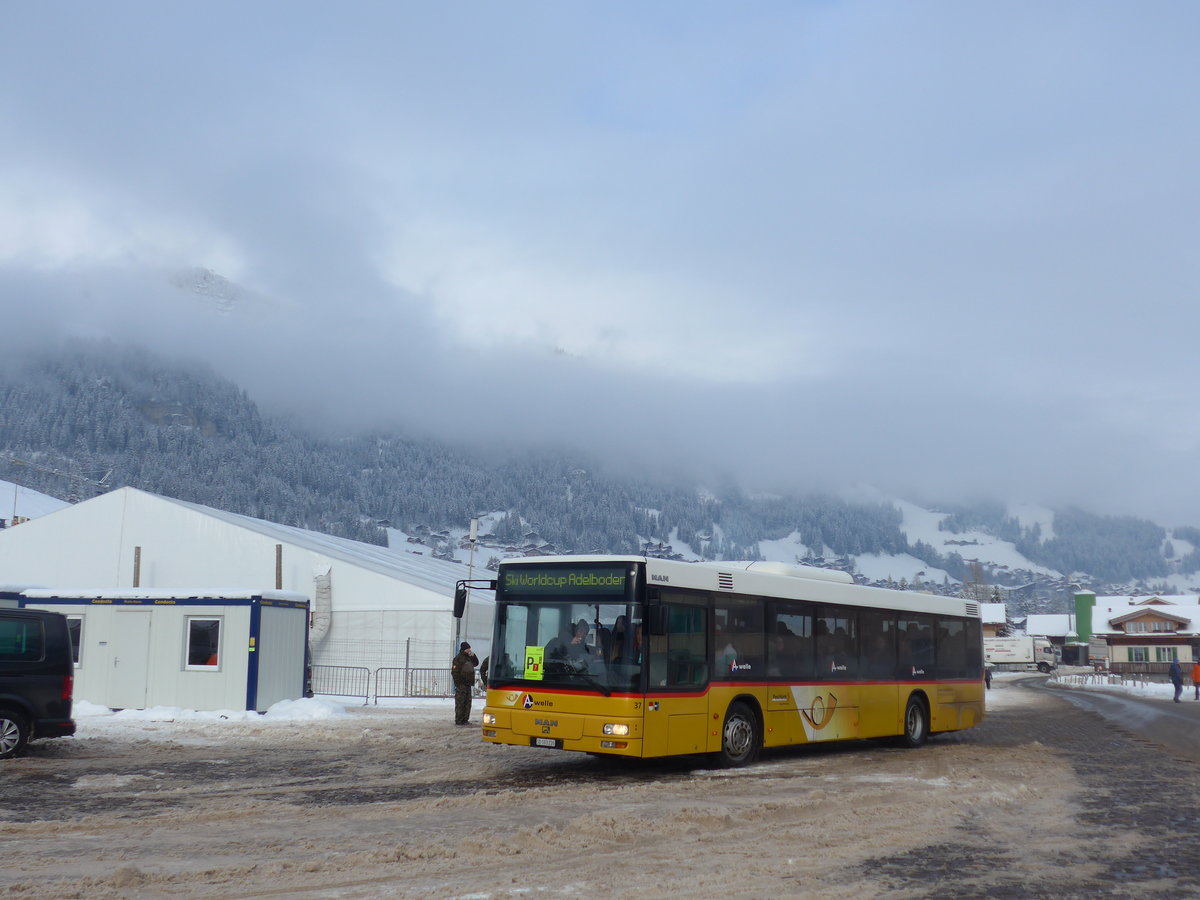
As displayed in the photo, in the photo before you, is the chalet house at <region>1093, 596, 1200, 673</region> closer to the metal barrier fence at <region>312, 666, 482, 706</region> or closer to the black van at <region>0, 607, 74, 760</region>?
the metal barrier fence at <region>312, 666, 482, 706</region>

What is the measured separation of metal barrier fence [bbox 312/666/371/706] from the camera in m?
36.6

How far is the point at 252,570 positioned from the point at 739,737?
30.1 m

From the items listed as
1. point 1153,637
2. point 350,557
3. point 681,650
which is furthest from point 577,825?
point 1153,637

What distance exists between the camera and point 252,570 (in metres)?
41.1

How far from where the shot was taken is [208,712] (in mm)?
24188

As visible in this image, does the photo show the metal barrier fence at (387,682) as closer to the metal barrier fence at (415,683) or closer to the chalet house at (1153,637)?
the metal barrier fence at (415,683)

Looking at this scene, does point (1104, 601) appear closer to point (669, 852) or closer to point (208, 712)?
point (208, 712)

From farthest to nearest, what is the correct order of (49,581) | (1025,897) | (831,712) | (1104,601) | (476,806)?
(1104,601)
(49,581)
(831,712)
(476,806)
(1025,897)

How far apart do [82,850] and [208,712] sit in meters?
16.5

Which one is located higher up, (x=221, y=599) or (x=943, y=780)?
(x=221, y=599)

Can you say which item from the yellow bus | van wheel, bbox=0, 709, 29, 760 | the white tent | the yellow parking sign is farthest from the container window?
the yellow parking sign

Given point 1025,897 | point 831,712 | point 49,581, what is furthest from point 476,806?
point 49,581

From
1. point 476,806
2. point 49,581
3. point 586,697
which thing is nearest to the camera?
point 476,806

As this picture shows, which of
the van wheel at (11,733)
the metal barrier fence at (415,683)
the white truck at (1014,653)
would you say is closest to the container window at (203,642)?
the van wheel at (11,733)
